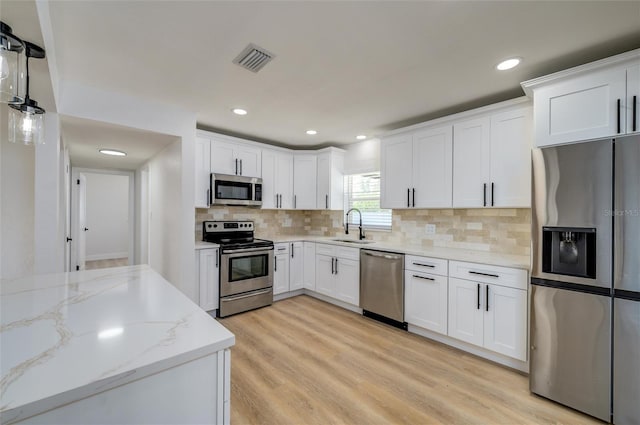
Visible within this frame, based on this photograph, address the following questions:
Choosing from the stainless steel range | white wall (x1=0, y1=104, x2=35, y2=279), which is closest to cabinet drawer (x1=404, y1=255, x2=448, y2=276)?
the stainless steel range

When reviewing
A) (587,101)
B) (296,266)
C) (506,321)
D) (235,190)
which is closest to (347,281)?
(296,266)

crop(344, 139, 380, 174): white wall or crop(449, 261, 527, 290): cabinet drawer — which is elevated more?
crop(344, 139, 380, 174): white wall

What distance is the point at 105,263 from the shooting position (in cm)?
674

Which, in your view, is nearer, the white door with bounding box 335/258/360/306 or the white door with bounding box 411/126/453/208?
the white door with bounding box 411/126/453/208

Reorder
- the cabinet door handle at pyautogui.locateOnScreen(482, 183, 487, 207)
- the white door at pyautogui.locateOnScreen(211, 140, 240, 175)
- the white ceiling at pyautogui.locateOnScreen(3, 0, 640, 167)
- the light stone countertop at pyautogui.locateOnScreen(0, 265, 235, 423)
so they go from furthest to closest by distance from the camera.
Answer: the white door at pyautogui.locateOnScreen(211, 140, 240, 175) → the cabinet door handle at pyautogui.locateOnScreen(482, 183, 487, 207) → the white ceiling at pyautogui.locateOnScreen(3, 0, 640, 167) → the light stone countertop at pyautogui.locateOnScreen(0, 265, 235, 423)

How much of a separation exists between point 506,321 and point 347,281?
176 centimetres

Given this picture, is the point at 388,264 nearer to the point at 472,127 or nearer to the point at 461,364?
the point at 461,364

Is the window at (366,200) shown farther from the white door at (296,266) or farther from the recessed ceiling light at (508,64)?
the recessed ceiling light at (508,64)

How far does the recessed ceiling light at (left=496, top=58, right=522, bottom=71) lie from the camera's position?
2.00 meters

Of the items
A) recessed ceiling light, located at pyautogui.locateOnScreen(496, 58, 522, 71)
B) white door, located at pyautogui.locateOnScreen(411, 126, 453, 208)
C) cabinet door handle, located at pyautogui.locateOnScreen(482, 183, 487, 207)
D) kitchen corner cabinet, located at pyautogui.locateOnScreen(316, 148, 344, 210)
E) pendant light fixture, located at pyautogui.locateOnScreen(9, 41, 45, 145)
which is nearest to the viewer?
pendant light fixture, located at pyautogui.locateOnScreen(9, 41, 45, 145)

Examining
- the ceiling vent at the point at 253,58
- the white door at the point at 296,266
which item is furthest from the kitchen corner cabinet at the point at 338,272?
the ceiling vent at the point at 253,58

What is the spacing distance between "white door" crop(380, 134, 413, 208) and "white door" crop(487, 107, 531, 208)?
857 millimetres

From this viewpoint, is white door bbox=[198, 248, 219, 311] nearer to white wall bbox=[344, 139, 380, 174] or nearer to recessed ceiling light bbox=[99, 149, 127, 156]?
recessed ceiling light bbox=[99, 149, 127, 156]

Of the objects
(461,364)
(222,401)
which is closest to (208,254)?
(222,401)
